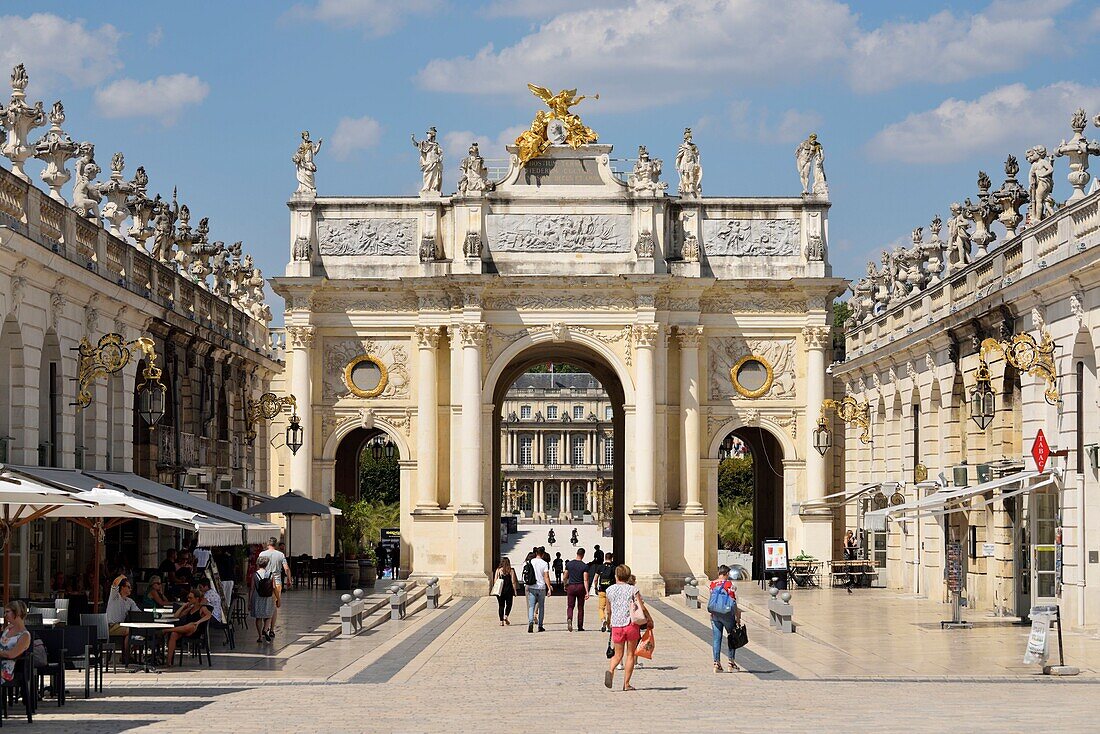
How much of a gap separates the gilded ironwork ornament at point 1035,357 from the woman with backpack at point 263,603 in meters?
13.2

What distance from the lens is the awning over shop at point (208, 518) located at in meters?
28.3

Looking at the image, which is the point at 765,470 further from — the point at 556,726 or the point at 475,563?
the point at 556,726

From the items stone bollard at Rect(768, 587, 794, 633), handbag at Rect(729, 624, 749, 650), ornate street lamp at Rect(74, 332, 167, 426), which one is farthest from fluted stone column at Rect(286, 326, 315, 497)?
handbag at Rect(729, 624, 749, 650)

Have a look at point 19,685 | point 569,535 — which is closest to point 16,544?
point 19,685

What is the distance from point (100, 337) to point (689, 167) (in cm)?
2401

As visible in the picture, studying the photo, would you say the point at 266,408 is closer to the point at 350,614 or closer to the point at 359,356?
the point at 359,356

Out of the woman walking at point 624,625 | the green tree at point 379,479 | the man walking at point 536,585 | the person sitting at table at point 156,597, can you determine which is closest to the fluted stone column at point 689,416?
the man walking at point 536,585

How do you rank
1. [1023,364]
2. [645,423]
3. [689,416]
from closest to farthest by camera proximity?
[1023,364] → [645,423] → [689,416]

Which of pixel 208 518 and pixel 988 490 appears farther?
pixel 988 490

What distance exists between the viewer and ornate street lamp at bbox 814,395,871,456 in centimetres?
4941

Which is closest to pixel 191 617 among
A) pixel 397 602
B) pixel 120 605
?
pixel 120 605

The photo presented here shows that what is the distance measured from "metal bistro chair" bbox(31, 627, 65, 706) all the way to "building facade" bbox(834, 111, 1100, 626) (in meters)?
16.0

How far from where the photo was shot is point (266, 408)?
4984cm

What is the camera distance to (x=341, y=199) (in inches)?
2168
